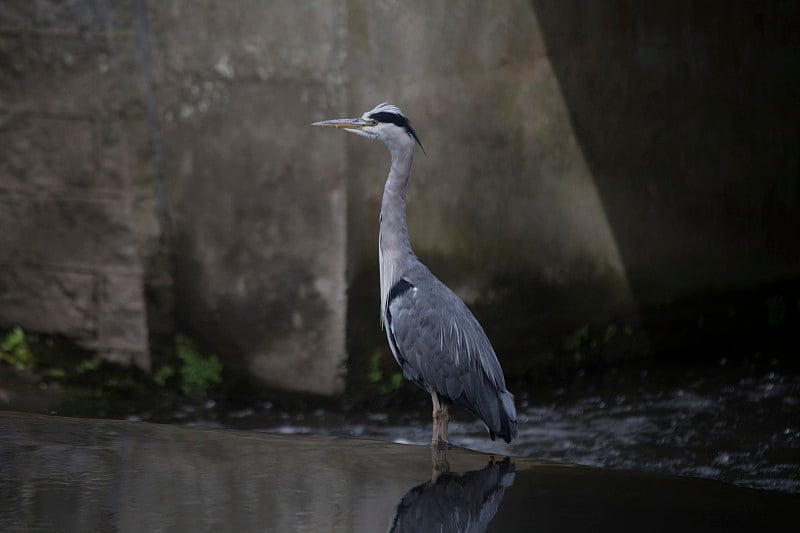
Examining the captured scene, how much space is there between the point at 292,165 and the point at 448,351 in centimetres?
184

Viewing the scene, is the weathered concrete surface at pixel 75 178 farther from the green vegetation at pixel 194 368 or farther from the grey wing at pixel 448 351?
the grey wing at pixel 448 351

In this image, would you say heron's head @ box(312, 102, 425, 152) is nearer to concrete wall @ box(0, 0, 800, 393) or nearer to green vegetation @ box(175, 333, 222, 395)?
concrete wall @ box(0, 0, 800, 393)

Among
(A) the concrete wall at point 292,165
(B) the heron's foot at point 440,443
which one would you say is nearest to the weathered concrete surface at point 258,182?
(A) the concrete wall at point 292,165

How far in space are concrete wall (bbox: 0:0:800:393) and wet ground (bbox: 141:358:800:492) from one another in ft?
1.13

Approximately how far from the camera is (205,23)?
6.57m

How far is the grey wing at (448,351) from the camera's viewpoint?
5.36 metres

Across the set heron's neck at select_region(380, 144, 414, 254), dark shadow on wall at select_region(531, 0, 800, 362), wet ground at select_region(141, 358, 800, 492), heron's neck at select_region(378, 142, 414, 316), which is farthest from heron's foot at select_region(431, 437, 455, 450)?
dark shadow on wall at select_region(531, 0, 800, 362)

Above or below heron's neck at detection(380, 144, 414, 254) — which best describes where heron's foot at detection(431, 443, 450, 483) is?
below

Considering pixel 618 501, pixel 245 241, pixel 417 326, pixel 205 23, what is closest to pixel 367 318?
pixel 245 241

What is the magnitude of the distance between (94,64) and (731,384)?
4712 millimetres

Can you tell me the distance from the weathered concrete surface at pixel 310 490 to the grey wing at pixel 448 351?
25cm

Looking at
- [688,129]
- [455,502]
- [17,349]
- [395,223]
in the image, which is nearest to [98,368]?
[17,349]

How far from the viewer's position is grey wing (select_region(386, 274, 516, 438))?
211 inches

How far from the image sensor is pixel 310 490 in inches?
186
